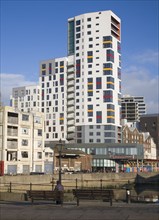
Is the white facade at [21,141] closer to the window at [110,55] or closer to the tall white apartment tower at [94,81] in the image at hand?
the tall white apartment tower at [94,81]

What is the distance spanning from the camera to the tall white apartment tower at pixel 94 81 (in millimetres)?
159500

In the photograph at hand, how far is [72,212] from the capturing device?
22672mm

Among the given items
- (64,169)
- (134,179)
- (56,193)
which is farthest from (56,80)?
(56,193)

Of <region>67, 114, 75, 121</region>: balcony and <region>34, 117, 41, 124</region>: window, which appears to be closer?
<region>34, 117, 41, 124</region>: window

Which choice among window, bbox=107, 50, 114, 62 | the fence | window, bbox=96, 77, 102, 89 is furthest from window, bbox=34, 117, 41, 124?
window, bbox=107, 50, 114, 62

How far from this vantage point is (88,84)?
536 ft

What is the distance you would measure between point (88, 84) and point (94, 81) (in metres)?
3.00

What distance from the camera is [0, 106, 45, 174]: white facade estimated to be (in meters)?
90.0

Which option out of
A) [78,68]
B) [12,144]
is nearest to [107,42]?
[78,68]

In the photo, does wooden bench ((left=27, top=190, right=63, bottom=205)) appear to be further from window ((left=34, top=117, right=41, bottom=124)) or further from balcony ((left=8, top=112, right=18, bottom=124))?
window ((left=34, top=117, right=41, bottom=124))

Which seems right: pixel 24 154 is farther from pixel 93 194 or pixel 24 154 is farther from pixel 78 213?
pixel 78 213

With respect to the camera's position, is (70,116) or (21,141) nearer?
(21,141)

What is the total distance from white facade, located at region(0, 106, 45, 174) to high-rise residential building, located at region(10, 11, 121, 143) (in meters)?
61.4

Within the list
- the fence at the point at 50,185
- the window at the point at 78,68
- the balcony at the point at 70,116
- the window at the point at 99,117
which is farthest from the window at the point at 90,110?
the fence at the point at 50,185
